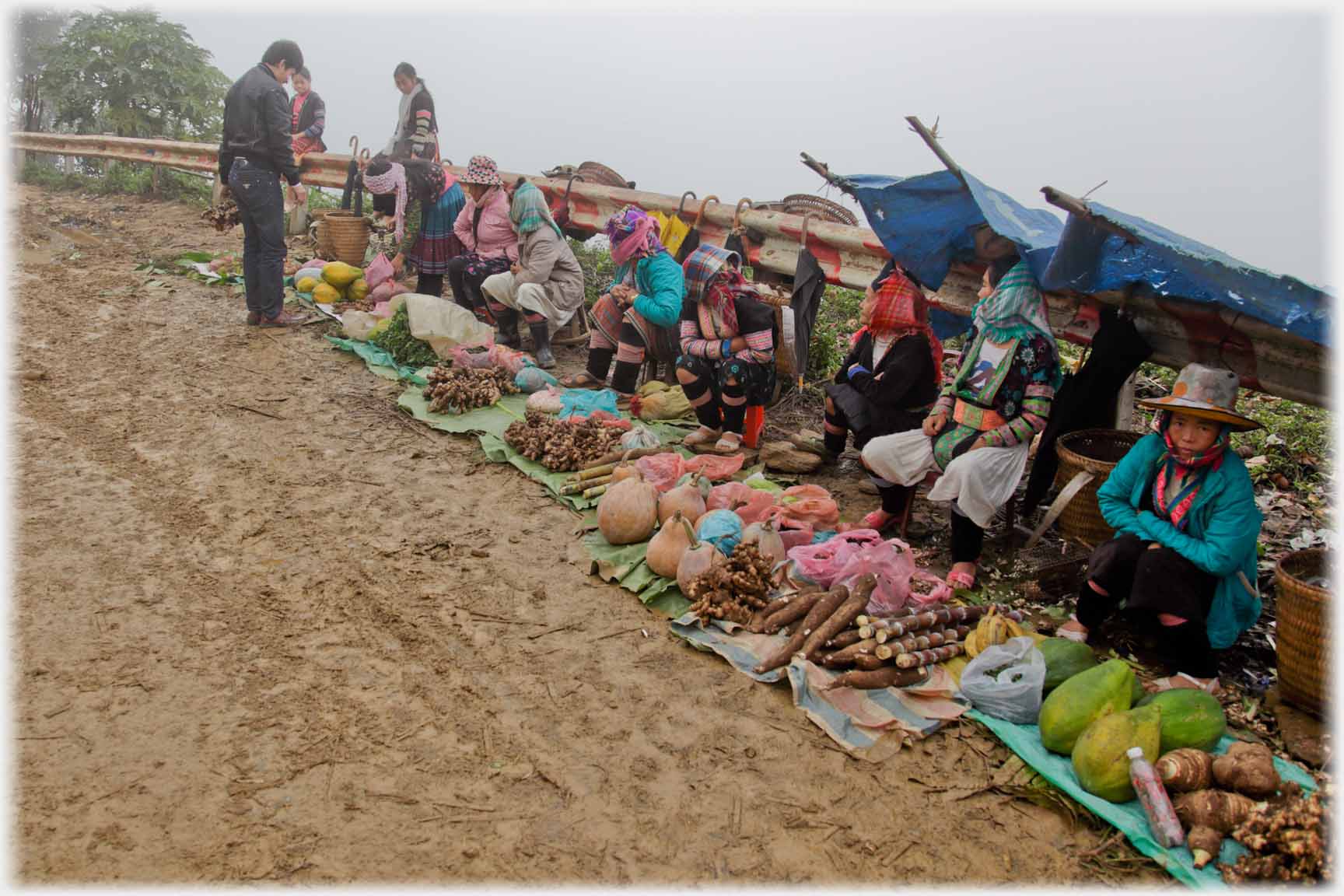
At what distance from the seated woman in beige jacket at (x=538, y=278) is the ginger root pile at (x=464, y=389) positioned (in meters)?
0.80

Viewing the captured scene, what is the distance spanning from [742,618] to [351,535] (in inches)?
87.1

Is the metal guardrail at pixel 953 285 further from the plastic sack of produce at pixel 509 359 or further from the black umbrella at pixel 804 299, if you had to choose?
the plastic sack of produce at pixel 509 359

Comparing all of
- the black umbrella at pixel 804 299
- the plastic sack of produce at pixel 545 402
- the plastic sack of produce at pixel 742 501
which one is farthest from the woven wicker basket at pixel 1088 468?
the plastic sack of produce at pixel 545 402

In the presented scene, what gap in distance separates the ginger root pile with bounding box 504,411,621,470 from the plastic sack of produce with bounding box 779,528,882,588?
1.79 m

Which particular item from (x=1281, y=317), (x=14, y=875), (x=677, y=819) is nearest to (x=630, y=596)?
(x=677, y=819)

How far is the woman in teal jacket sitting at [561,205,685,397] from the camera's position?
638 centimetres

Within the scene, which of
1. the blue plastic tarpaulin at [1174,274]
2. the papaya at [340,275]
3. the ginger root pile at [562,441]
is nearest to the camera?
the blue plastic tarpaulin at [1174,274]

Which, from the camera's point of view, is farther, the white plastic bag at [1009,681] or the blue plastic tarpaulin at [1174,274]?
the white plastic bag at [1009,681]

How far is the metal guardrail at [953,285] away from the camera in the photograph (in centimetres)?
419

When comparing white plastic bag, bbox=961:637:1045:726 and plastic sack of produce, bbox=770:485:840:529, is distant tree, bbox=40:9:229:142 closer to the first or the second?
plastic sack of produce, bbox=770:485:840:529

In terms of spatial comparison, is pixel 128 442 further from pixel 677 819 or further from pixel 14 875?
pixel 677 819

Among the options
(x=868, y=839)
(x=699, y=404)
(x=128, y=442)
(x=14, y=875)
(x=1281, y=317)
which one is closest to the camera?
(x=14, y=875)

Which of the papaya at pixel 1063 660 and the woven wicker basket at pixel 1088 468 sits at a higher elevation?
the woven wicker basket at pixel 1088 468

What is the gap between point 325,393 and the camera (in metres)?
6.92
